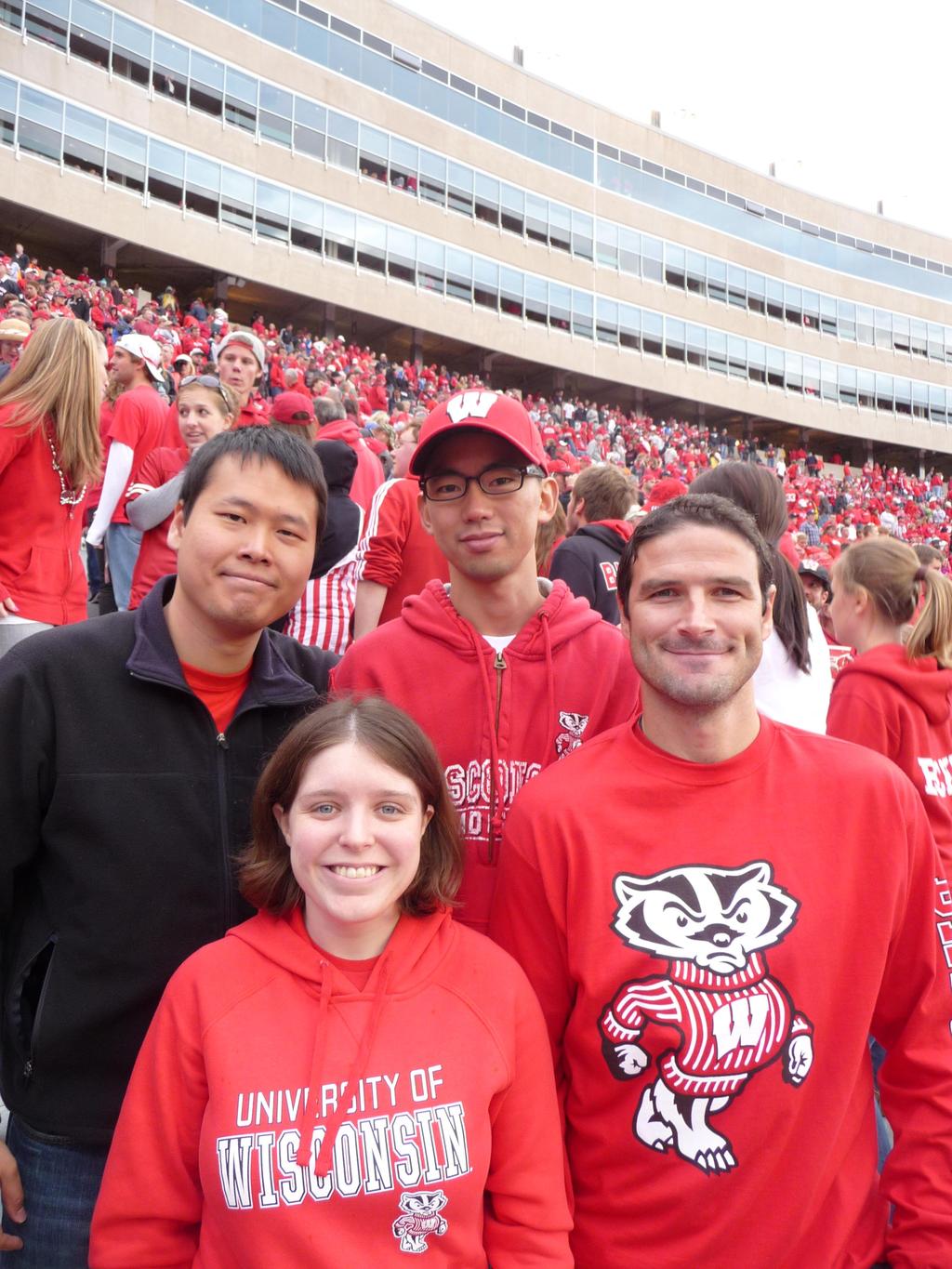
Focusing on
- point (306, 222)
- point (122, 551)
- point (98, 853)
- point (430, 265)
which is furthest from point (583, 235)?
point (98, 853)

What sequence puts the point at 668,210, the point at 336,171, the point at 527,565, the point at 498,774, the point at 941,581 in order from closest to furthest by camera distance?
the point at 498,774
the point at 527,565
the point at 941,581
the point at 336,171
the point at 668,210

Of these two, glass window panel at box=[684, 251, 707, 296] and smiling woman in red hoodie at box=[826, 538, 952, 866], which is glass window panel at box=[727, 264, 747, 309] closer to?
glass window panel at box=[684, 251, 707, 296]

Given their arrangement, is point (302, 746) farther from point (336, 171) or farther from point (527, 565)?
point (336, 171)

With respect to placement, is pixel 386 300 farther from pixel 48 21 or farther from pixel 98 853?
pixel 98 853

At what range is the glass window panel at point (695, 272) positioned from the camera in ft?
136

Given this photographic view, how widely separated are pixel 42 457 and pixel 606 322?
3836cm

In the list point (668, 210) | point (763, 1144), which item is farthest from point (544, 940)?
point (668, 210)

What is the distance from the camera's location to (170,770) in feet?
6.20

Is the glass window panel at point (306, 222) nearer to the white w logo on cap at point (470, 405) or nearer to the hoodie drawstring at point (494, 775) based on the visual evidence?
the white w logo on cap at point (470, 405)

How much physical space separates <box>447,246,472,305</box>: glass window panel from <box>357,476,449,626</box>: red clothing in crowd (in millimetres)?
32696

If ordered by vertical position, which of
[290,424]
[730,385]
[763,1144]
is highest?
[730,385]

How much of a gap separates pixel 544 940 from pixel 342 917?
0.39 metres

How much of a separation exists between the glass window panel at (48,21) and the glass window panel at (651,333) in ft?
76.8

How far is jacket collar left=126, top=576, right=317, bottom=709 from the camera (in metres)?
1.89
